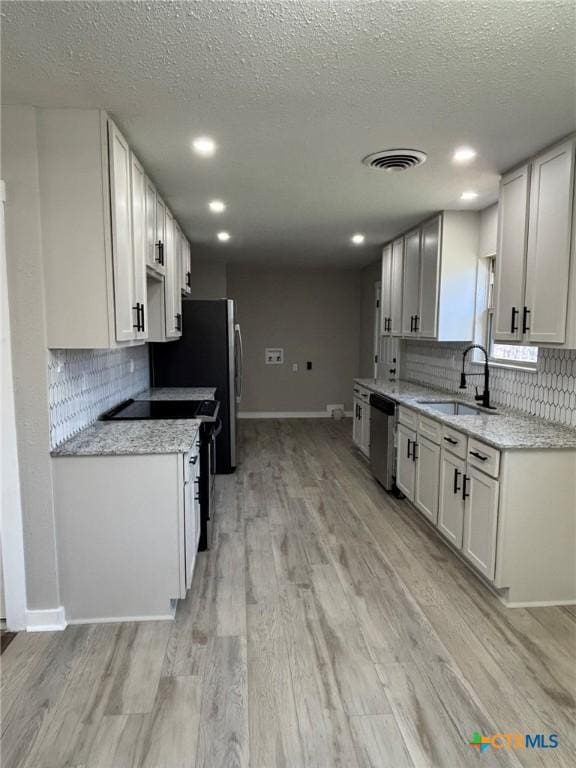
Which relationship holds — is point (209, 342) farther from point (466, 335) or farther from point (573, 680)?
point (573, 680)

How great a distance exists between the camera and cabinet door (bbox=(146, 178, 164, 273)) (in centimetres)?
308

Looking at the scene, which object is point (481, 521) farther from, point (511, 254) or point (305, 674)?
point (511, 254)

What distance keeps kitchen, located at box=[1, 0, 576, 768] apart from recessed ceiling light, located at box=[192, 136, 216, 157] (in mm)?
16

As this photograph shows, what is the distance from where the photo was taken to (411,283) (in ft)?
15.5

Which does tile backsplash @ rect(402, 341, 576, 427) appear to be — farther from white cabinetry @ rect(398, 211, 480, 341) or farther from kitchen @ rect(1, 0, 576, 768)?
white cabinetry @ rect(398, 211, 480, 341)

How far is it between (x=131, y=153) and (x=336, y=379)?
5.86 metres

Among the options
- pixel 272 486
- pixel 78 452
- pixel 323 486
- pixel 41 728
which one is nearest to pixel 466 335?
pixel 323 486

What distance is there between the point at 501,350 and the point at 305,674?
2821mm

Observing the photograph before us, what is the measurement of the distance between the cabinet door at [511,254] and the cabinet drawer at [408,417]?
93 cm

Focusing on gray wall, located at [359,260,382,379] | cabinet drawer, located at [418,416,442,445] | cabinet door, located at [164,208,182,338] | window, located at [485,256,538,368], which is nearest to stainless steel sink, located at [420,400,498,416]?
cabinet drawer, located at [418,416,442,445]

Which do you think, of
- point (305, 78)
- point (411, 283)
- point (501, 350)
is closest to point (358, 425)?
point (411, 283)

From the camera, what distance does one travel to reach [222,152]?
268 centimetres

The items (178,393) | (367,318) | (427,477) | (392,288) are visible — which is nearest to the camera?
(427,477)

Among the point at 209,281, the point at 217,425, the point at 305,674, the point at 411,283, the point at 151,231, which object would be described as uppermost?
the point at 209,281
